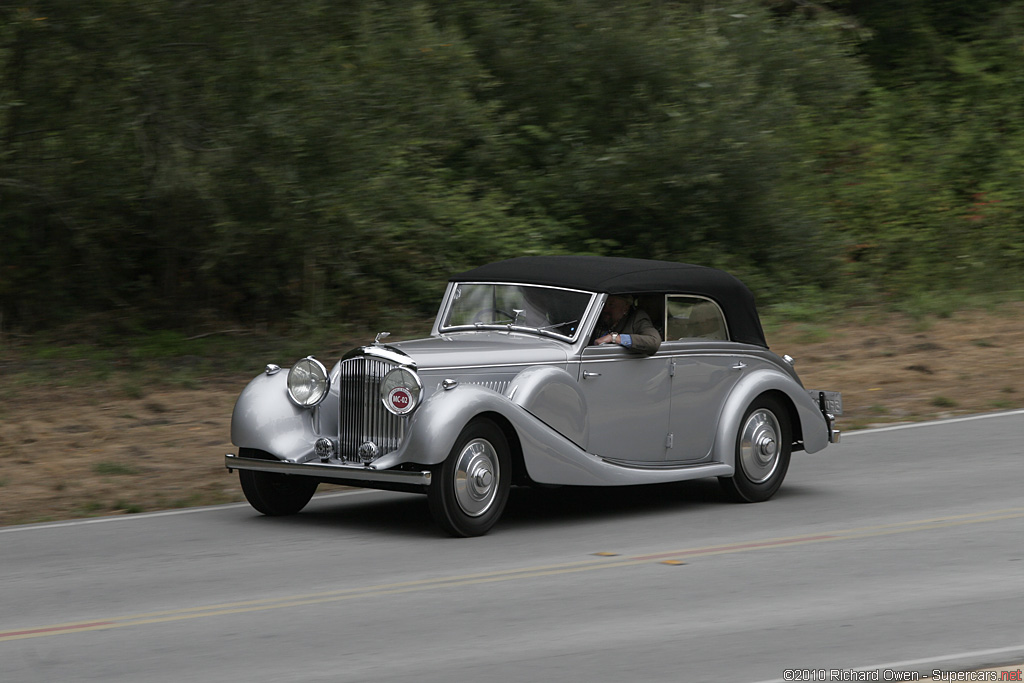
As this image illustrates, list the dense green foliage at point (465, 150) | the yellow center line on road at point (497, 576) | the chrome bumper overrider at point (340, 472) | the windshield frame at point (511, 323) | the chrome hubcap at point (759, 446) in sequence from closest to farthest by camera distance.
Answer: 1. the yellow center line on road at point (497, 576)
2. the chrome bumper overrider at point (340, 472)
3. the windshield frame at point (511, 323)
4. the chrome hubcap at point (759, 446)
5. the dense green foliage at point (465, 150)

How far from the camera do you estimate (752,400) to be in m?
9.43

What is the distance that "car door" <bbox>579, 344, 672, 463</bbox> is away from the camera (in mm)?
8719

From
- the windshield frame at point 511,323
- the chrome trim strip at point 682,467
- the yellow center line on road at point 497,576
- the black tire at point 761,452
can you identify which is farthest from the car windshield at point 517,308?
the yellow center line on road at point 497,576

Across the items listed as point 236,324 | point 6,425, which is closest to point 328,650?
point 6,425

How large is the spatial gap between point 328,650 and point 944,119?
2153 centimetres

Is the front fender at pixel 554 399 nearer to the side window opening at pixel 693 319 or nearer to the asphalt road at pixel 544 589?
the asphalt road at pixel 544 589

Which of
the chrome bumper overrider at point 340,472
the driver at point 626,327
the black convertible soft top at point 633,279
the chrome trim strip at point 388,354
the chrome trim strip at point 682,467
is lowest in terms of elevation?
the chrome trim strip at point 682,467

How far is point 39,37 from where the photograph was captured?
14.0 meters

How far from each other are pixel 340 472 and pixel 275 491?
109 cm

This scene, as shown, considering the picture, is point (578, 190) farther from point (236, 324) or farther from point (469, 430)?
point (469, 430)

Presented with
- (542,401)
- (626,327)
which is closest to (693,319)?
(626,327)

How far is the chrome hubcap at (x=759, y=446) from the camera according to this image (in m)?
9.41

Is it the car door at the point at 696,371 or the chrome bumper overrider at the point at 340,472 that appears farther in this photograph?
the car door at the point at 696,371

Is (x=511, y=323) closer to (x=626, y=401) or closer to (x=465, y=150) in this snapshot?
(x=626, y=401)
